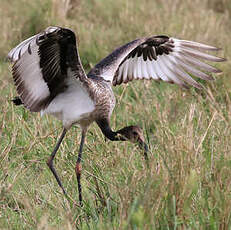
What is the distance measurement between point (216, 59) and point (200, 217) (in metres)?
1.56

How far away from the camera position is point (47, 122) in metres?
5.29

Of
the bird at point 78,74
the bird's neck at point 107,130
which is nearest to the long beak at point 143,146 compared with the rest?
the bird at point 78,74

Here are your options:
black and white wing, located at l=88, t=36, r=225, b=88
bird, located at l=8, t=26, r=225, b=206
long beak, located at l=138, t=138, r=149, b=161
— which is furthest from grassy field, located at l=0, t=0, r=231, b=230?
black and white wing, located at l=88, t=36, r=225, b=88

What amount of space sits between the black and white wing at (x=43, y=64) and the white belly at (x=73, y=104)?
5cm

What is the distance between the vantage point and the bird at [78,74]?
3.93 metres

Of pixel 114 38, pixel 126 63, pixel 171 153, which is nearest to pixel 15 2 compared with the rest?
pixel 114 38

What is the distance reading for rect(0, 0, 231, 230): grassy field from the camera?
3.25 metres

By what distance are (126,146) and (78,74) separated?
597 mm

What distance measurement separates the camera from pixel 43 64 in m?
4.12

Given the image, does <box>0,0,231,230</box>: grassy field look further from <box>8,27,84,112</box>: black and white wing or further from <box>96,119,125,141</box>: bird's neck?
<box>8,27,84,112</box>: black and white wing

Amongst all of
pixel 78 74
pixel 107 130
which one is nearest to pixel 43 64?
pixel 78 74

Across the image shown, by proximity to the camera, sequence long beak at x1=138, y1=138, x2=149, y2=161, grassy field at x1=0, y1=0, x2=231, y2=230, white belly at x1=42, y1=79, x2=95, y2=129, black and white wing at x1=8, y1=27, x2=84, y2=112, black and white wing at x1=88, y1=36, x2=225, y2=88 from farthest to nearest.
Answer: black and white wing at x1=88, y1=36, x2=225, y2=88
white belly at x1=42, y1=79, x2=95, y2=129
long beak at x1=138, y1=138, x2=149, y2=161
black and white wing at x1=8, y1=27, x2=84, y2=112
grassy field at x1=0, y1=0, x2=231, y2=230

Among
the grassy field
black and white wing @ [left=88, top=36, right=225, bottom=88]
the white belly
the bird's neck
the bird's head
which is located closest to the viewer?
the grassy field

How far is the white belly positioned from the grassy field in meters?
0.23
